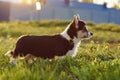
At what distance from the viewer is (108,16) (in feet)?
176

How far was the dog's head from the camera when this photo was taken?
8.94m

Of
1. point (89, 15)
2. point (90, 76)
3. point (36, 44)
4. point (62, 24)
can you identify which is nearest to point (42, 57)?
point (36, 44)

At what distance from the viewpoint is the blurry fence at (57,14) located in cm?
4950

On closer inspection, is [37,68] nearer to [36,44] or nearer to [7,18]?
[36,44]

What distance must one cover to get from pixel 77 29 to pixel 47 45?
24.9 inches

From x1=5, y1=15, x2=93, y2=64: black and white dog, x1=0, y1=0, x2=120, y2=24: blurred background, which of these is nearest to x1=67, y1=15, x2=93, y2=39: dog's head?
x1=5, y1=15, x2=93, y2=64: black and white dog

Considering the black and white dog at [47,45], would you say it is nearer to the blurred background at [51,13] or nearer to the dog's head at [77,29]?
the dog's head at [77,29]

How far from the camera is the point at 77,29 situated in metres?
9.00

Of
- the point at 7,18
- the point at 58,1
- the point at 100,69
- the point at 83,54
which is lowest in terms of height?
the point at 58,1

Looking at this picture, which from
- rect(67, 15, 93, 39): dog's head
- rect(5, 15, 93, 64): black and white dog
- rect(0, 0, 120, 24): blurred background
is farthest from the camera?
rect(0, 0, 120, 24): blurred background

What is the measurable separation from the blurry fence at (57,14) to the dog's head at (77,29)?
123 feet

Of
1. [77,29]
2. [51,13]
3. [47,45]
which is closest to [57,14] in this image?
[51,13]

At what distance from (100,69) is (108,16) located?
153 ft

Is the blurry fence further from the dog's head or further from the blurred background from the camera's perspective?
the dog's head
